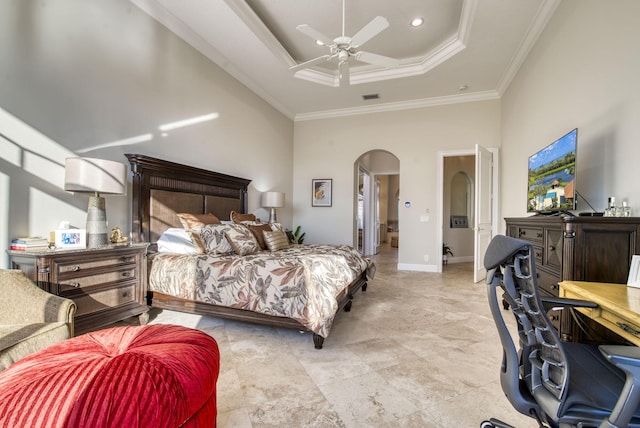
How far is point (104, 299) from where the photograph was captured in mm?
2264

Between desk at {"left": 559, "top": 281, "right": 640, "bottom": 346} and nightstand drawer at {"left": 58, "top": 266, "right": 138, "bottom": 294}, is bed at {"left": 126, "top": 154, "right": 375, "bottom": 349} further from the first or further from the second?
desk at {"left": 559, "top": 281, "right": 640, "bottom": 346}

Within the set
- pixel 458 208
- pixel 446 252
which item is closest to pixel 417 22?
pixel 446 252

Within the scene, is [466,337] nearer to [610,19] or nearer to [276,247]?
[276,247]

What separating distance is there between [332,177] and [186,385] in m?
5.42

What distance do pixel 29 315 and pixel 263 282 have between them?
1.39 meters

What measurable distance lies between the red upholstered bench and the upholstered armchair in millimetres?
296

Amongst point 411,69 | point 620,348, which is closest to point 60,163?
point 620,348

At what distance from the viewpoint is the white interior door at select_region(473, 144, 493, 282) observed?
453cm

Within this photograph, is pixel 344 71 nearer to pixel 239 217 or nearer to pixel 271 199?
pixel 239 217

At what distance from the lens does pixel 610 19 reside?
2119 millimetres

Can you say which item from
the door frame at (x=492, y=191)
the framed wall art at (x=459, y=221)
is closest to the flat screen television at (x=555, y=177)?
the door frame at (x=492, y=191)

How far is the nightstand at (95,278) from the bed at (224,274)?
0.92ft

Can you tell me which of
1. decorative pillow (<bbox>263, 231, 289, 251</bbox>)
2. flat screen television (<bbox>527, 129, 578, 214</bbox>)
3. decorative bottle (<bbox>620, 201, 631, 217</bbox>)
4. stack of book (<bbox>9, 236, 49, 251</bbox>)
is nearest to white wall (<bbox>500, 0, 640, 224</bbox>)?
decorative bottle (<bbox>620, 201, 631, 217</bbox>)

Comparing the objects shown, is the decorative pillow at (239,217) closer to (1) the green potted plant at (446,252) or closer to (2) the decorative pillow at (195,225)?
(2) the decorative pillow at (195,225)
